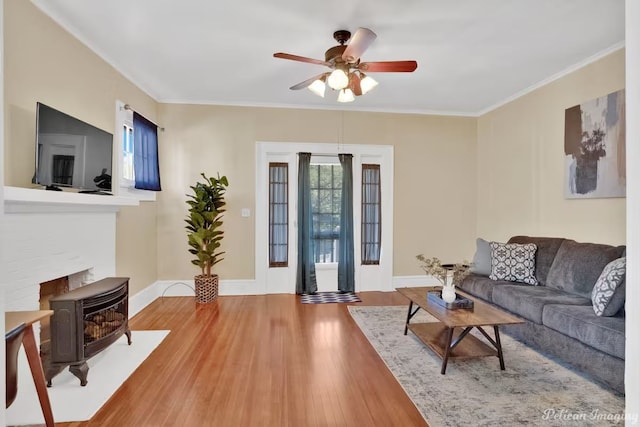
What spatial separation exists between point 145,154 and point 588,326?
470cm

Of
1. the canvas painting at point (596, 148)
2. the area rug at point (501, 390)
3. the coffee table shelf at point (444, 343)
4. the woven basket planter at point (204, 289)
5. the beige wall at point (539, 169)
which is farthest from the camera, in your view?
the woven basket planter at point (204, 289)

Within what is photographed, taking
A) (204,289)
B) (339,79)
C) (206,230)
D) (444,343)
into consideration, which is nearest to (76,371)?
(204,289)

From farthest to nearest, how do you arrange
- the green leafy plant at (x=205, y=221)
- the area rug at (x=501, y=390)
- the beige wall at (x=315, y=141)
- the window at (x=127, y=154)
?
the beige wall at (x=315, y=141)
the green leafy plant at (x=205, y=221)
the window at (x=127, y=154)
the area rug at (x=501, y=390)

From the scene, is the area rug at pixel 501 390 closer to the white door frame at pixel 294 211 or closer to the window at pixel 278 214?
the white door frame at pixel 294 211

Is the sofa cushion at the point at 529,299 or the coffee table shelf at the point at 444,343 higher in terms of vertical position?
the sofa cushion at the point at 529,299

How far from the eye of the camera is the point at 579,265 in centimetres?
314

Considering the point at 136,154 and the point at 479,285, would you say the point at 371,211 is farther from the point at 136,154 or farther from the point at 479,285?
the point at 136,154

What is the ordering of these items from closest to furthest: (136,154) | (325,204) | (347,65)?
1. (347,65)
2. (136,154)
3. (325,204)

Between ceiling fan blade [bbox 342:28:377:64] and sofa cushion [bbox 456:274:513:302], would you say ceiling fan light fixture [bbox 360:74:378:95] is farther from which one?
sofa cushion [bbox 456:274:513:302]

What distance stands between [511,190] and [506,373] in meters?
2.80

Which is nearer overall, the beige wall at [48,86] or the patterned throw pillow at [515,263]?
the beige wall at [48,86]

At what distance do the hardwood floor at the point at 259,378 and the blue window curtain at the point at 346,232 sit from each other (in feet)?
3.91

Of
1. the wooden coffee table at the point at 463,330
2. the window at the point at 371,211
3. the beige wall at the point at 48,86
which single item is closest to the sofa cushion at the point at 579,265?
the wooden coffee table at the point at 463,330

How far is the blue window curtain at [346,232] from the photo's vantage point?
500 centimetres
